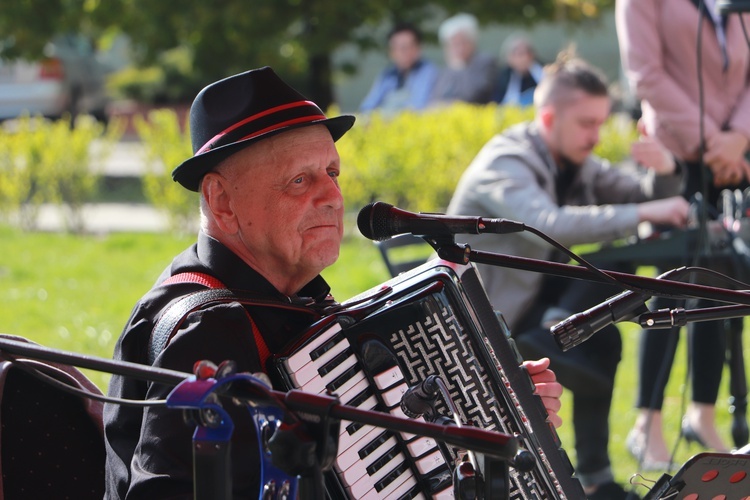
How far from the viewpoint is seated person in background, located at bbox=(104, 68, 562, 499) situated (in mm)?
2295

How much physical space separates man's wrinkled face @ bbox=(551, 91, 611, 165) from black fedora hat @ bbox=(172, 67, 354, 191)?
84.3 inches

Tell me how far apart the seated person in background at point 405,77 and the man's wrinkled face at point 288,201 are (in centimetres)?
742

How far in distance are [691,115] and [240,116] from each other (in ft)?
8.83

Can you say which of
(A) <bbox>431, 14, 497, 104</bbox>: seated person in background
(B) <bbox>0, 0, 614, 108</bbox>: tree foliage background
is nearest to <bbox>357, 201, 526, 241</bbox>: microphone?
(B) <bbox>0, 0, 614, 108</bbox>: tree foliage background

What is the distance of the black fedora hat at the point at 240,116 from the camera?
242 cm

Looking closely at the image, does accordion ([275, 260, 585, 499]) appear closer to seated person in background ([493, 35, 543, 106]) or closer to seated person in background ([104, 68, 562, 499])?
seated person in background ([104, 68, 562, 499])

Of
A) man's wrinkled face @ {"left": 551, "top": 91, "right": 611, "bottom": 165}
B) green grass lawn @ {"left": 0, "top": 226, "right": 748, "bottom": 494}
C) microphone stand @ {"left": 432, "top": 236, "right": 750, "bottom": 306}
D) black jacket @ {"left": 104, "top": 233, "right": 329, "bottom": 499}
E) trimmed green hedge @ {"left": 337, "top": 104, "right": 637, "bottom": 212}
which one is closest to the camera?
black jacket @ {"left": 104, "top": 233, "right": 329, "bottom": 499}

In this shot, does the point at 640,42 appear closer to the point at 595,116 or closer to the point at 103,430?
the point at 595,116

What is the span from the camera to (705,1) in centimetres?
461

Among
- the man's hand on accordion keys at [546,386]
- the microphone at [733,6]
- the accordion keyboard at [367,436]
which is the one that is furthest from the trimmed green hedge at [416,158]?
the accordion keyboard at [367,436]

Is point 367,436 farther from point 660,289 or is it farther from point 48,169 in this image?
point 48,169

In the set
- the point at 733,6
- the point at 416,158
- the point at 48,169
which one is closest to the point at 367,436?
the point at 733,6

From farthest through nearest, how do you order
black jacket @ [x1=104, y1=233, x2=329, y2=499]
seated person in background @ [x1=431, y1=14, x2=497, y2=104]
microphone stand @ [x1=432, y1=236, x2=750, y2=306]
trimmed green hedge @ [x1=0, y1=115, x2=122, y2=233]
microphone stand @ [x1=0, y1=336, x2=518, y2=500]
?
seated person in background @ [x1=431, y1=14, x2=497, y2=104]
trimmed green hedge @ [x1=0, y1=115, x2=122, y2=233]
microphone stand @ [x1=432, y1=236, x2=750, y2=306]
black jacket @ [x1=104, y1=233, x2=329, y2=499]
microphone stand @ [x1=0, y1=336, x2=518, y2=500]

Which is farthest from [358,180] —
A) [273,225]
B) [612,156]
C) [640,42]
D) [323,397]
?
[323,397]
